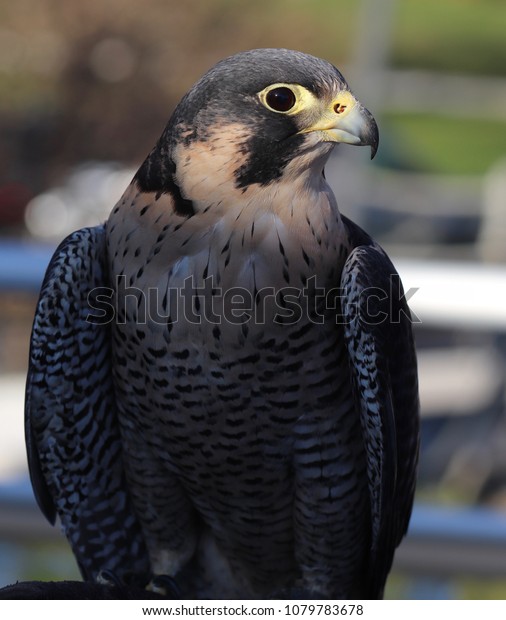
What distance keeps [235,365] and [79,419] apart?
1.78 feet

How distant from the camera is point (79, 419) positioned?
2.61m

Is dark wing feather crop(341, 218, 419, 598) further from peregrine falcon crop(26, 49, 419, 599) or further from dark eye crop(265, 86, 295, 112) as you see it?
dark eye crop(265, 86, 295, 112)

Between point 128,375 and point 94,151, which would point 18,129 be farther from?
point 128,375

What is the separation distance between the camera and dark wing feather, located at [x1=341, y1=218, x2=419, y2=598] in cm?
233

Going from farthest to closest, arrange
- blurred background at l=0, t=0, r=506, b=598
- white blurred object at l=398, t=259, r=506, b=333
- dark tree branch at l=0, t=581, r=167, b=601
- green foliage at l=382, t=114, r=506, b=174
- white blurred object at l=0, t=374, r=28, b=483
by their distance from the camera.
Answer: green foliage at l=382, t=114, r=506, b=174, white blurred object at l=0, t=374, r=28, b=483, blurred background at l=0, t=0, r=506, b=598, white blurred object at l=398, t=259, r=506, b=333, dark tree branch at l=0, t=581, r=167, b=601

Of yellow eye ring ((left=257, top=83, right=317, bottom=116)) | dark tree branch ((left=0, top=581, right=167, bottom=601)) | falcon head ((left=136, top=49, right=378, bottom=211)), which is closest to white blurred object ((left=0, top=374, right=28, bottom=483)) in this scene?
dark tree branch ((left=0, top=581, right=167, bottom=601))

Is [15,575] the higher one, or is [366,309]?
[366,309]

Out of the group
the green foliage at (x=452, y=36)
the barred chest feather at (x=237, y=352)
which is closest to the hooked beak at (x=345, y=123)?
the barred chest feather at (x=237, y=352)

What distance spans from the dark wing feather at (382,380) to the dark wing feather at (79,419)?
67 cm

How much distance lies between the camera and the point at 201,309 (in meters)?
2.28

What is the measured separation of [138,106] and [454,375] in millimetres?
4136

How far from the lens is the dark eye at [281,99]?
2.12 m

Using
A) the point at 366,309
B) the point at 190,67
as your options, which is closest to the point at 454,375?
the point at 190,67

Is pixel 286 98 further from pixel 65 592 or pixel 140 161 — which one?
pixel 140 161
